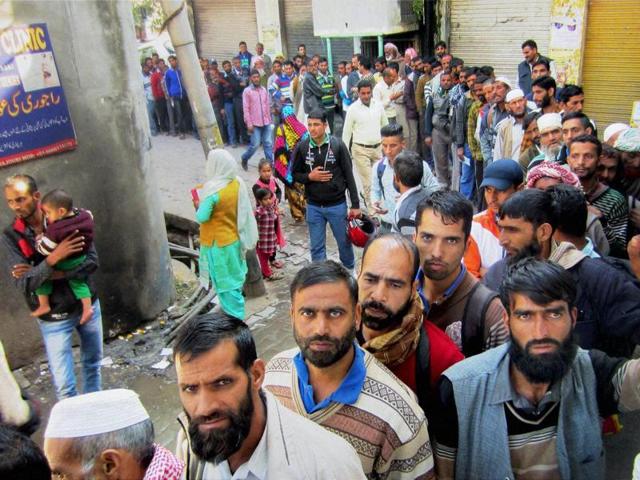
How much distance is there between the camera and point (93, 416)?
1938 mm

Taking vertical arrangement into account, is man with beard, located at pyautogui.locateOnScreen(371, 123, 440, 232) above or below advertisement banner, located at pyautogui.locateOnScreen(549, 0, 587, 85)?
below

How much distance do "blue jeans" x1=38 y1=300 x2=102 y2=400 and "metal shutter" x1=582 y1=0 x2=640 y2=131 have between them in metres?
8.58

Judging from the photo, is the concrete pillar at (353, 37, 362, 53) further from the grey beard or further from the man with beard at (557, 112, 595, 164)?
the man with beard at (557, 112, 595, 164)

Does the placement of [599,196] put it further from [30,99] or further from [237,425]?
[30,99]

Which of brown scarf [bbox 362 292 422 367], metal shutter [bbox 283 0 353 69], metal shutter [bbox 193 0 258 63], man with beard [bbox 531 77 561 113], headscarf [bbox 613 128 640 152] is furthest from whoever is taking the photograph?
metal shutter [bbox 193 0 258 63]

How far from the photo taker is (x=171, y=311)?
606cm

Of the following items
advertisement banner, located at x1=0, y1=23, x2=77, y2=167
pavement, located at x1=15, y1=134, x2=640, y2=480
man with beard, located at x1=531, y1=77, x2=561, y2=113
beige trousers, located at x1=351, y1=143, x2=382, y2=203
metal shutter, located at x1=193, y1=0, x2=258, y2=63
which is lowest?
pavement, located at x1=15, y1=134, x2=640, y2=480

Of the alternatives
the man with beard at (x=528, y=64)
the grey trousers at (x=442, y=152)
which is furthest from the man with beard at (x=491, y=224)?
the man with beard at (x=528, y=64)

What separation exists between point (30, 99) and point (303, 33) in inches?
409

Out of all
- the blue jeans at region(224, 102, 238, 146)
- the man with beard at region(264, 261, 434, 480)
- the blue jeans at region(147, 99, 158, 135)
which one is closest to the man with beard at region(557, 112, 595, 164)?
the man with beard at region(264, 261, 434, 480)

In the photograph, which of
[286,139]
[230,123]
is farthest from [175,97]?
[286,139]

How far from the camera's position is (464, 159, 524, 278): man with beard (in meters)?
A: 3.63

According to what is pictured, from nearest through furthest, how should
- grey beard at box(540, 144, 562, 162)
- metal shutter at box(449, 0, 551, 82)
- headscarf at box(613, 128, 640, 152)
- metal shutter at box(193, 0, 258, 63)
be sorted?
1. headscarf at box(613, 128, 640, 152)
2. grey beard at box(540, 144, 562, 162)
3. metal shutter at box(449, 0, 551, 82)
4. metal shutter at box(193, 0, 258, 63)

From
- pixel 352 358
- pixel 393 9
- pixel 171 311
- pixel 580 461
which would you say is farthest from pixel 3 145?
pixel 393 9
